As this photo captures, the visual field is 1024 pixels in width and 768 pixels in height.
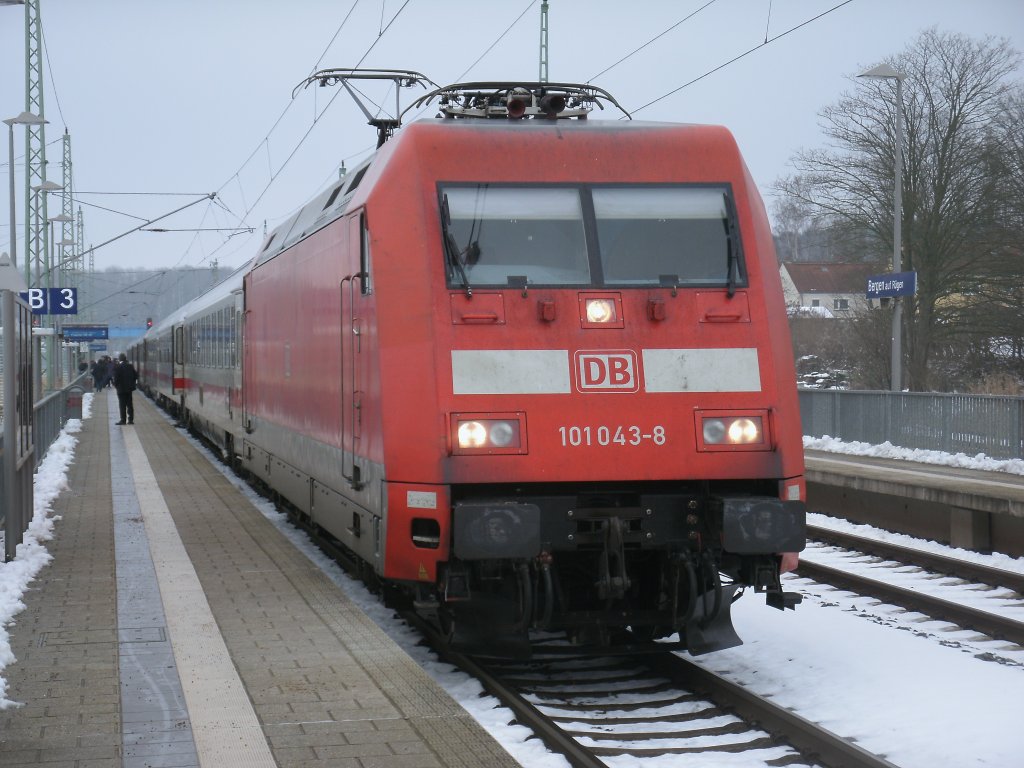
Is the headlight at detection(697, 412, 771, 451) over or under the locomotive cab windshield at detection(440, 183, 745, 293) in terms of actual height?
under

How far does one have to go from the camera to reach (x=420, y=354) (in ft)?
22.3

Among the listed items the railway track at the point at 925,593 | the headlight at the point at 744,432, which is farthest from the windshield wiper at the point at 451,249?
the railway track at the point at 925,593

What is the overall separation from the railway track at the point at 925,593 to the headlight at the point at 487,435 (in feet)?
12.6

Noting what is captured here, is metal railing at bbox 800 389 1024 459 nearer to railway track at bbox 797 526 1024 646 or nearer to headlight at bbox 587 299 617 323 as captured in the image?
railway track at bbox 797 526 1024 646

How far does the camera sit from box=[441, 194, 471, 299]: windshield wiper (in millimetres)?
6945

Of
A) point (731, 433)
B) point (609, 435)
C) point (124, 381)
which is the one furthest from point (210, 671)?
point (124, 381)

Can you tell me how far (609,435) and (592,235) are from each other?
47.5 inches

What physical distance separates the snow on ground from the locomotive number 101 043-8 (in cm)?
142

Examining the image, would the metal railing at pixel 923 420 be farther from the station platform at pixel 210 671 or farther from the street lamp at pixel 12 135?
the street lamp at pixel 12 135

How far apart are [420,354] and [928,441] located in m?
13.3

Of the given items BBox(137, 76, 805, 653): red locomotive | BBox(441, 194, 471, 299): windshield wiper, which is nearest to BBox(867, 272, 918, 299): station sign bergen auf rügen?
BBox(137, 76, 805, 653): red locomotive

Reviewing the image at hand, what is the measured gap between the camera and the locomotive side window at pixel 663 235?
7.22m

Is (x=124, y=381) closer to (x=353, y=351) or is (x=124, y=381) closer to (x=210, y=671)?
(x=353, y=351)

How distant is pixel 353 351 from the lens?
7.92m
